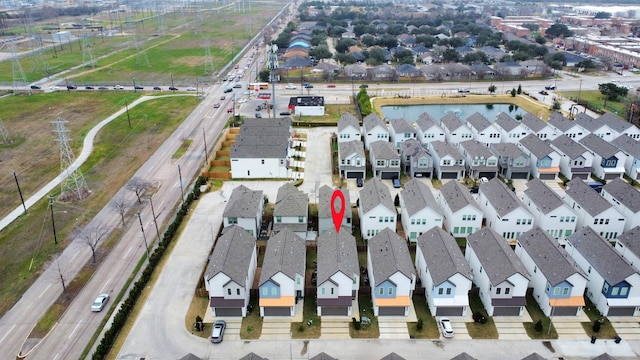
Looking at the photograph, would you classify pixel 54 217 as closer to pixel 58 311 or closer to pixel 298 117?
pixel 58 311

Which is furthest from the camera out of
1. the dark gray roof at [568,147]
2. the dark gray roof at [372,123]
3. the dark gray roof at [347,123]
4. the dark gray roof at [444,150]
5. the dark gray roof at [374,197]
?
the dark gray roof at [372,123]

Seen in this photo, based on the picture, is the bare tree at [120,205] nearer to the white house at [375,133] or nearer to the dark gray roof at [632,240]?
the white house at [375,133]

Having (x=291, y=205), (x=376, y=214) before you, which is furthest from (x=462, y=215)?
(x=291, y=205)

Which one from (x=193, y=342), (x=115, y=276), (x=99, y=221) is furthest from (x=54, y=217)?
(x=193, y=342)

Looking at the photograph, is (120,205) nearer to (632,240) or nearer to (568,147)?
(632,240)

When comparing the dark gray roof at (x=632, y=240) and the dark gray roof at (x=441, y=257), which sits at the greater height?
the dark gray roof at (x=441, y=257)

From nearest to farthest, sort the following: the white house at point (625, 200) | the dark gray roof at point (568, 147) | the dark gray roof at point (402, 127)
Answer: the white house at point (625, 200) < the dark gray roof at point (568, 147) < the dark gray roof at point (402, 127)

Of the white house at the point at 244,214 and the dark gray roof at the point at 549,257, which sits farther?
the white house at the point at 244,214

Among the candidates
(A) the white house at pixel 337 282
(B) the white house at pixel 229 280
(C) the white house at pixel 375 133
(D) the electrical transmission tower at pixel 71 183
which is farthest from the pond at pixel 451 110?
(B) the white house at pixel 229 280
